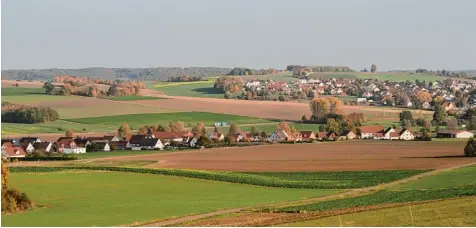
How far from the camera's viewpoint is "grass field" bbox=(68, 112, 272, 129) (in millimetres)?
117312

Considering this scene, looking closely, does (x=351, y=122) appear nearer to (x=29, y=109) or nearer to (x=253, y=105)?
(x=253, y=105)

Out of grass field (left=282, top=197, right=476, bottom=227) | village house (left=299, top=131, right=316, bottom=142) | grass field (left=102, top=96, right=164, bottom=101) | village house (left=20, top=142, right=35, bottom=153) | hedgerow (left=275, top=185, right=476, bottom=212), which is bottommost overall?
village house (left=299, top=131, right=316, bottom=142)

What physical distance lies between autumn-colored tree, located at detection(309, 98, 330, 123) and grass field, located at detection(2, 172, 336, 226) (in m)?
66.3

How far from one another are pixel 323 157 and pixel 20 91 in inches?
3370

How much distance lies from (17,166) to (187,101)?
76.7 meters

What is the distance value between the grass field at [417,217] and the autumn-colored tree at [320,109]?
89701mm

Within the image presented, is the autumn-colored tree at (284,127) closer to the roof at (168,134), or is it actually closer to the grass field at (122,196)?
the roof at (168,134)

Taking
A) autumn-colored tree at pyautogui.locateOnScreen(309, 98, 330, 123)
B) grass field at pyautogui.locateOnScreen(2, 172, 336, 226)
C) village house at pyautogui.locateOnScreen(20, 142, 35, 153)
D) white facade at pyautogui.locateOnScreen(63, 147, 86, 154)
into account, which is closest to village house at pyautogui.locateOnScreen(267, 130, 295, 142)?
autumn-colored tree at pyautogui.locateOnScreen(309, 98, 330, 123)

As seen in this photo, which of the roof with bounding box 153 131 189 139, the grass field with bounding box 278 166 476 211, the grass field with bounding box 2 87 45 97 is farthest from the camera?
the grass field with bounding box 2 87 45 97

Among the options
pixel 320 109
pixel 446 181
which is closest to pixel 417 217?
pixel 446 181

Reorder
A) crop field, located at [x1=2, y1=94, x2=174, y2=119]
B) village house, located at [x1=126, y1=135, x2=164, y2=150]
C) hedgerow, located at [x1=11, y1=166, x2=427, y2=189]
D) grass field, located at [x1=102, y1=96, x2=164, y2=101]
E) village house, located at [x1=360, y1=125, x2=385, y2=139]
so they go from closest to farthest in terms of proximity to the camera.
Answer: hedgerow, located at [x1=11, y1=166, x2=427, y2=189] → village house, located at [x1=126, y1=135, x2=164, y2=150] → village house, located at [x1=360, y1=125, x2=385, y2=139] → crop field, located at [x1=2, y1=94, x2=174, y2=119] → grass field, located at [x1=102, y1=96, x2=164, y2=101]

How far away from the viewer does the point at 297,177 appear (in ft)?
183

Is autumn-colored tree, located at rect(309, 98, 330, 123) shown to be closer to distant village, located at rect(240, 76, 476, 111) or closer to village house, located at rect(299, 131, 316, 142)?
village house, located at rect(299, 131, 316, 142)

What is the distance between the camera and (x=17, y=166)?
6625cm
